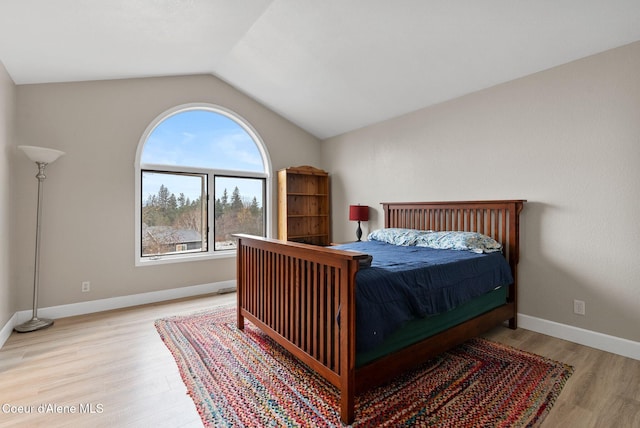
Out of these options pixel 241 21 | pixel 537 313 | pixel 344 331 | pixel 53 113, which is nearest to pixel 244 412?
pixel 344 331

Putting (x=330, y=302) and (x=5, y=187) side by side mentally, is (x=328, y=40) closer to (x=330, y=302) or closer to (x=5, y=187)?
(x=330, y=302)

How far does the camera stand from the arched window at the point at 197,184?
3.76 m

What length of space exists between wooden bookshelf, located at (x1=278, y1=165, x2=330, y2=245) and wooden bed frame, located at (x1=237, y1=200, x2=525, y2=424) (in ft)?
5.88

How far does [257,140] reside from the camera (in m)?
4.53

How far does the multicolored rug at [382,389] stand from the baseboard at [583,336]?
0.56 m

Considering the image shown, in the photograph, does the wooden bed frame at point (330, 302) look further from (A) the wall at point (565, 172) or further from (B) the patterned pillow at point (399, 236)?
(B) the patterned pillow at point (399, 236)

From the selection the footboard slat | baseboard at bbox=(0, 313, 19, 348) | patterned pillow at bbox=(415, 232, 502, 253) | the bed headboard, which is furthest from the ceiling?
baseboard at bbox=(0, 313, 19, 348)

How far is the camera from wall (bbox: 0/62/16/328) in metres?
2.54

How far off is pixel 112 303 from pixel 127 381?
180 cm

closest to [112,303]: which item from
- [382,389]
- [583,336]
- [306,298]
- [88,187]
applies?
[88,187]

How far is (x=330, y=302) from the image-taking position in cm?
171

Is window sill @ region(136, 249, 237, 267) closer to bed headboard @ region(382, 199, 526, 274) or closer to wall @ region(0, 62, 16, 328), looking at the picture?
wall @ region(0, 62, 16, 328)

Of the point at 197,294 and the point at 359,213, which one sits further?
the point at 359,213

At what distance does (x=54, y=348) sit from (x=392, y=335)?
2.69 m
